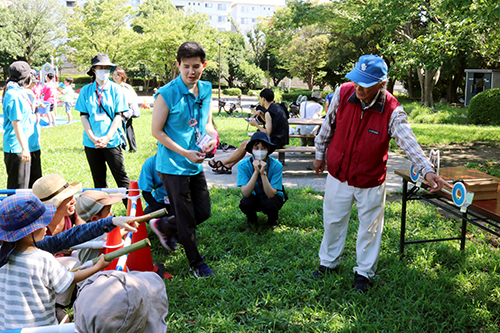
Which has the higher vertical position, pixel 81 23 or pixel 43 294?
pixel 81 23

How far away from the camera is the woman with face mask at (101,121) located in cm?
508

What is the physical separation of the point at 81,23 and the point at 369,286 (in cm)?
3668

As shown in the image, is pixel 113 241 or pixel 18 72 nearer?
pixel 113 241

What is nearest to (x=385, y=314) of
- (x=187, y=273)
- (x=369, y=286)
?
(x=369, y=286)

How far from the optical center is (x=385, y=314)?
3.38 m

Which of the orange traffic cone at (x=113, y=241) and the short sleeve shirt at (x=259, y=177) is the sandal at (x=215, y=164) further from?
the orange traffic cone at (x=113, y=241)

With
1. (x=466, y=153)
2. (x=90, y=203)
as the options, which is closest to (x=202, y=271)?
(x=90, y=203)

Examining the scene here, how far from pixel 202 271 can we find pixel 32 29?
48.9 m

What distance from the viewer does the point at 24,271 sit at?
2.23m

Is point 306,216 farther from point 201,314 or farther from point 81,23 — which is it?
point 81,23

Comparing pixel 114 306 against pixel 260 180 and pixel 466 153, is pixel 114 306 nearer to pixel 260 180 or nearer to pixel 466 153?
pixel 260 180

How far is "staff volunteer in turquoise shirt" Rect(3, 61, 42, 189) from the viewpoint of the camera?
4.96m

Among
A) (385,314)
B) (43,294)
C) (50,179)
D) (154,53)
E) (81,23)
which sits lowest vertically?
(385,314)

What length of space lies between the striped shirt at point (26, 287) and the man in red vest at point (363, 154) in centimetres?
231
